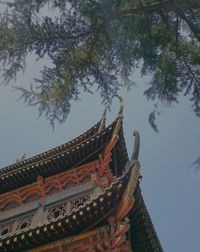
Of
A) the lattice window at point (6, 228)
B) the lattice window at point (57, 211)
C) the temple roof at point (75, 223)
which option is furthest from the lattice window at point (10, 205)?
the temple roof at point (75, 223)

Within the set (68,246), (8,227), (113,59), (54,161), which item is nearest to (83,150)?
(54,161)

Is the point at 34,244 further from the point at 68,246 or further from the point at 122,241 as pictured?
the point at 122,241

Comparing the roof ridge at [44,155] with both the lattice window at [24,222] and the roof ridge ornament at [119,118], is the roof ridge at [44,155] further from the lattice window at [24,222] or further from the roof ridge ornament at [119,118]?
the lattice window at [24,222]

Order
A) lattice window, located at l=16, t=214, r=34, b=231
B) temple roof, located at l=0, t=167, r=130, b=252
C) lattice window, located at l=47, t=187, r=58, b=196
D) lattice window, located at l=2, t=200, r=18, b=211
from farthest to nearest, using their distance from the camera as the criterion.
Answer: lattice window, located at l=2, t=200, r=18, b=211 → lattice window, located at l=47, t=187, r=58, b=196 → lattice window, located at l=16, t=214, r=34, b=231 → temple roof, located at l=0, t=167, r=130, b=252

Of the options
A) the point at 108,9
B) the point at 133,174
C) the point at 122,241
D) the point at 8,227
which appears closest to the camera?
the point at 108,9

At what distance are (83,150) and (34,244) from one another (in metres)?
4.29

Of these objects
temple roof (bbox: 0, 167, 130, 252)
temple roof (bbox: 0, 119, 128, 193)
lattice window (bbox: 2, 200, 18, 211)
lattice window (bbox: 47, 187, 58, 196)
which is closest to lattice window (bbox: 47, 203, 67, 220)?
lattice window (bbox: 47, 187, 58, 196)

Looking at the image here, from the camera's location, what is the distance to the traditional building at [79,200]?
9.12 metres

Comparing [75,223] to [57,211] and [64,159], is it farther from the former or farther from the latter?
[64,159]

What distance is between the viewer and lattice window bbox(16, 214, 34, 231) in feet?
40.6

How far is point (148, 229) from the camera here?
10648 millimetres

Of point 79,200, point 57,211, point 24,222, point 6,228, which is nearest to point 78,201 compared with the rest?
point 79,200

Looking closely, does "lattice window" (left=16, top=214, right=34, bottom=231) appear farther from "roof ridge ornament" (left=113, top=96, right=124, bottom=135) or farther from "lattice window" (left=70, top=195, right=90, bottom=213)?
"roof ridge ornament" (left=113, top=96, right=124, bottom=135)

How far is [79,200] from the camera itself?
40.3 ft
